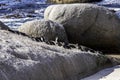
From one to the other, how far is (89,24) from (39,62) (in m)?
4.75

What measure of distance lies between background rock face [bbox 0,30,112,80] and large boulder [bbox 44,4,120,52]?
9.17 ft

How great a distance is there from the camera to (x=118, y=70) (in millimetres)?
7145

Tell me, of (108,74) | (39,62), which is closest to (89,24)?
(108,74)

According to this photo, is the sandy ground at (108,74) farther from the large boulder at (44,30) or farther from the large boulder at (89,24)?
the large boulder at (89,24)

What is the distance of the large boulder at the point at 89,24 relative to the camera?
33.0 feet

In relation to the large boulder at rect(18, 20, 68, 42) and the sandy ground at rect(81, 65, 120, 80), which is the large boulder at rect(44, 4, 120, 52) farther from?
the sandy ground at rect(81, 65, 120, 80)

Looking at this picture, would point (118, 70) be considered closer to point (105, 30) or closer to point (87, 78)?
point (87, 78)

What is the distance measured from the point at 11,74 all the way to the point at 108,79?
1947 mm

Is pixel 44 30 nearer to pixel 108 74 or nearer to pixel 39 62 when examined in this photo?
pixel 108 74

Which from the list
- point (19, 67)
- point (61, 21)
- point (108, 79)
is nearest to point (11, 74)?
point (19, 67)

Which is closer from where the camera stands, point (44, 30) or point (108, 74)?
point (108, 74)

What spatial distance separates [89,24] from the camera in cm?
1027

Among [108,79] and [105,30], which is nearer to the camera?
[108,79]

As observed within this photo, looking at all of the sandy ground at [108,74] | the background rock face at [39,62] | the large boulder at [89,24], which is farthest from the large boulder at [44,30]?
the sandy ground at [108,74]
